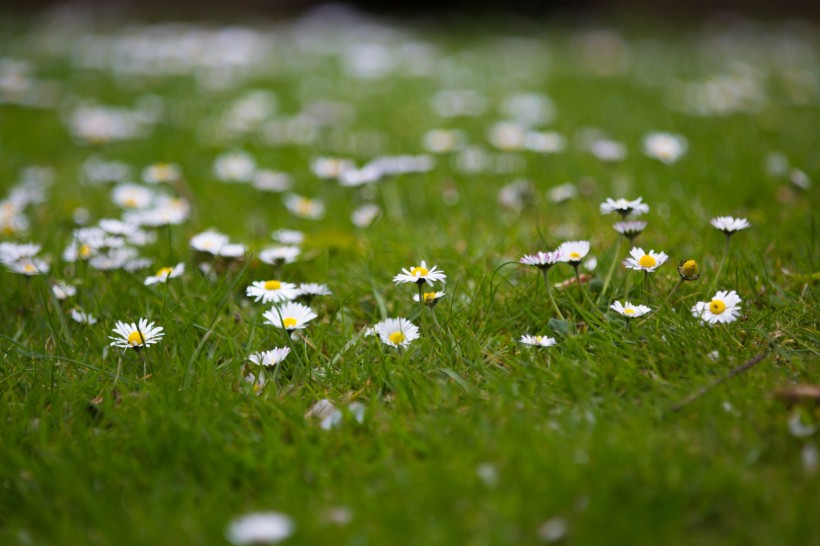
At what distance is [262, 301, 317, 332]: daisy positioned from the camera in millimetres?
1659

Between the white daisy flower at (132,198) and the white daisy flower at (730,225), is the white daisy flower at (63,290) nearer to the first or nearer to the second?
the white daisy flower at (132,198)

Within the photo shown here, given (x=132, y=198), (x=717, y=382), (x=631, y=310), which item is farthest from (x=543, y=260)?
(x=132, y=198)

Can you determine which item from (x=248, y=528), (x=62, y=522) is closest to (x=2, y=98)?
(x=62, y=522)

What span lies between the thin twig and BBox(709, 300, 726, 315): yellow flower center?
0.41ft

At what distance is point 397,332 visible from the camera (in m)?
1.65

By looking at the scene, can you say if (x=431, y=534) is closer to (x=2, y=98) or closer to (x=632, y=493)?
(x=632, y=493)

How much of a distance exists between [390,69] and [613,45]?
6.59 feet

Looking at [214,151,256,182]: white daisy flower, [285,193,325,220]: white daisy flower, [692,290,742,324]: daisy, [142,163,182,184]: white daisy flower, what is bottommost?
[214,151,256,182]: white daisy flower

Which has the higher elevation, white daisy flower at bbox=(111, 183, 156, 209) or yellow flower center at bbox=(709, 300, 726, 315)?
yellow flower center at bbox=(709, 300, 726, 315)

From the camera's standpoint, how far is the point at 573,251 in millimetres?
1700

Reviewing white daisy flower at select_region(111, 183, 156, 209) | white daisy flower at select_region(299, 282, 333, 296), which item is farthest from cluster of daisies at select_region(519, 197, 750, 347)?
white daisy flower at select_region(111, 183, 156, 209)

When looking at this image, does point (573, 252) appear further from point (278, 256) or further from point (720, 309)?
point (278, 256)

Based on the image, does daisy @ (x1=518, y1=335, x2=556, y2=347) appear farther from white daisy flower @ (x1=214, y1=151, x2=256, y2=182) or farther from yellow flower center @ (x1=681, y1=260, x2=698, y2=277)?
white daisy flower @ (x1=214, y1=151, x2=256, y2=182)

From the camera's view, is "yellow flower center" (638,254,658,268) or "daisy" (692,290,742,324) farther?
"yellow flower center" (638,254,658,268)
